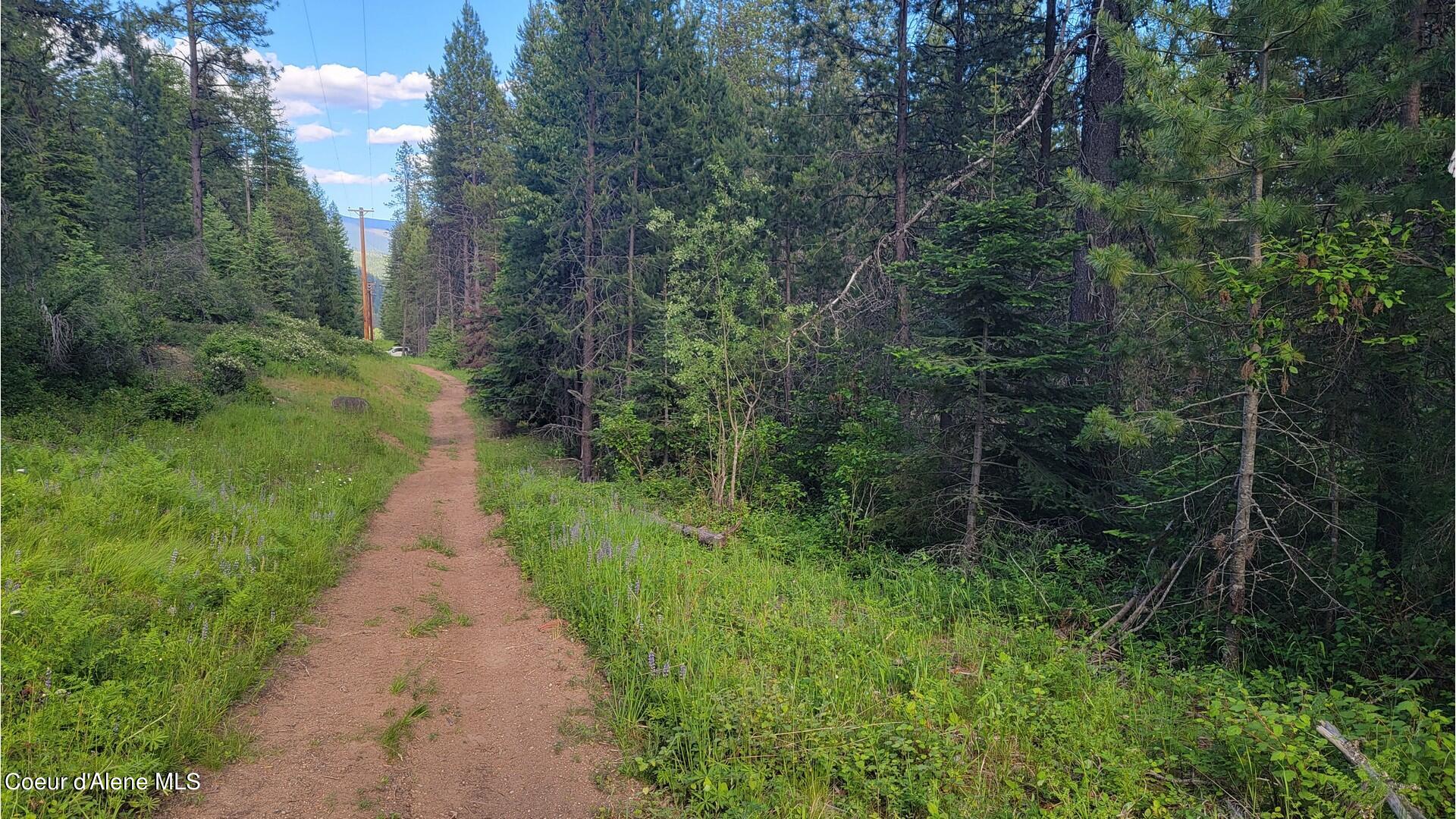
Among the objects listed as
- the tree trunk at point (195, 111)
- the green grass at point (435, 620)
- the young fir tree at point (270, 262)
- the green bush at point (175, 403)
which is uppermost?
the tree trunk at point (195, 111)

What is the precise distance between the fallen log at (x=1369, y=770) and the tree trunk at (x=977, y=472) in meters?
4.03

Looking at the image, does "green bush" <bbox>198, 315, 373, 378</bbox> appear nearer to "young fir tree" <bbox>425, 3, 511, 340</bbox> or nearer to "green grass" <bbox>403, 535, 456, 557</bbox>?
"young fir tree" <bbox>425, 3, 511, 340</bbox>

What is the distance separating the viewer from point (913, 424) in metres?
10.1

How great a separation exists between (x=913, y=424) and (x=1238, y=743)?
680 centimetres

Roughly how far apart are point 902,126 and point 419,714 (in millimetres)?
11881

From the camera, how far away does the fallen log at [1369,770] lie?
294 centimetres

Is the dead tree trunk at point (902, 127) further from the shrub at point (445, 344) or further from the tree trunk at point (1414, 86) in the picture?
the shrub at point (445, 344)

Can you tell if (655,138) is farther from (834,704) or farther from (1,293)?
(834,704)

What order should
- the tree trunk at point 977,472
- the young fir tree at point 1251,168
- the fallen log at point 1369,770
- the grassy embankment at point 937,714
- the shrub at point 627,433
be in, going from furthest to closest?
the shrub at point 627,433 < the tree trunk at point 977,472 < the young fir tree at point 1251,168 < the grassy embankment at point 937,714 < the fallen log at point 1369,770

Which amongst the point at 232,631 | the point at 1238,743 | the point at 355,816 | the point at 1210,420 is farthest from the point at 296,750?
the point at 1210,420

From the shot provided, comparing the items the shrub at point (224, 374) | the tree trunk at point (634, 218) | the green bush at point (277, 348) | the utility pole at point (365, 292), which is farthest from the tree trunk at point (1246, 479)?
the utility pole at point (365, 292)

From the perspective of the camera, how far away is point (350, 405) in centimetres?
1748

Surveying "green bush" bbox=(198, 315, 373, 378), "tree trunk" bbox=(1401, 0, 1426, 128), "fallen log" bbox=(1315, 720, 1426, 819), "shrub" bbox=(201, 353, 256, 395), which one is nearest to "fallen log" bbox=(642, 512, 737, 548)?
"fallen log" bbox=(1315, 720, 1426, 819)

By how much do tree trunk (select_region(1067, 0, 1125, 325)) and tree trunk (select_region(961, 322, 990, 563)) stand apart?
1.93m
